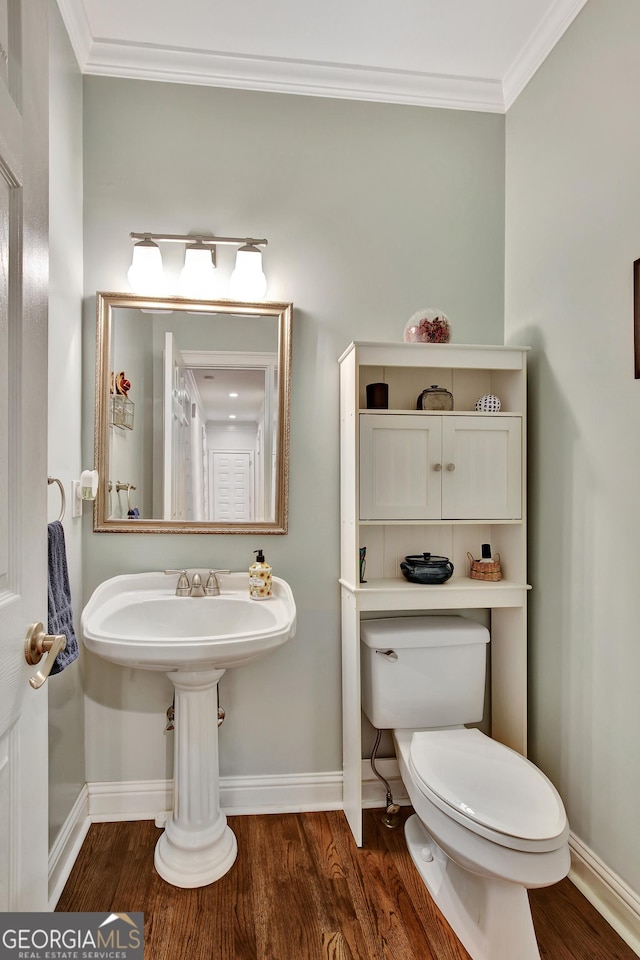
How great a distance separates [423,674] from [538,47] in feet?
7.24

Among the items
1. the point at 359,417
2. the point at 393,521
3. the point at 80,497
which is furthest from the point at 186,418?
the point at 393,521

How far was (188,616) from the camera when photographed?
1971 mm

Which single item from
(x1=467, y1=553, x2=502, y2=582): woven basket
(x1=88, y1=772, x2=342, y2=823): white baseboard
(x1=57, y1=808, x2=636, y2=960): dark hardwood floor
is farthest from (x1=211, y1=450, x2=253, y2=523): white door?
(x1=57, y1=808, x2=636, y2=960): dark hardwood floor

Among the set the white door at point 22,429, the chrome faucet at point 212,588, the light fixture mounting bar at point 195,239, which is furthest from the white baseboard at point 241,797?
the light fixture mounting bar at point 195,239

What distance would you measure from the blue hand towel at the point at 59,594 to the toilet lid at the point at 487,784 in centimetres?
103

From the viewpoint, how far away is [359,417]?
6.43ft

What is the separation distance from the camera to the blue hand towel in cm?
148

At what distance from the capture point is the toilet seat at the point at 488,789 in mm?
1349

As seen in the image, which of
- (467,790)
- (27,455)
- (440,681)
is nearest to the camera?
(27,455)

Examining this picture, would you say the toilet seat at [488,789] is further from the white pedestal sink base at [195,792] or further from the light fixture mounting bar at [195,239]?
the light fixture mounting bar at [195,239]

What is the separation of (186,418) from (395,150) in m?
1.32

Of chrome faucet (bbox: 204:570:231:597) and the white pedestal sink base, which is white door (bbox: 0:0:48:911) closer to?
the white pedestal sink base

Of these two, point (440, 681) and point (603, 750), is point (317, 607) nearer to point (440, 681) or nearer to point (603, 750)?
point (440, 681)

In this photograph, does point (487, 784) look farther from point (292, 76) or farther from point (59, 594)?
point (292, 76)
